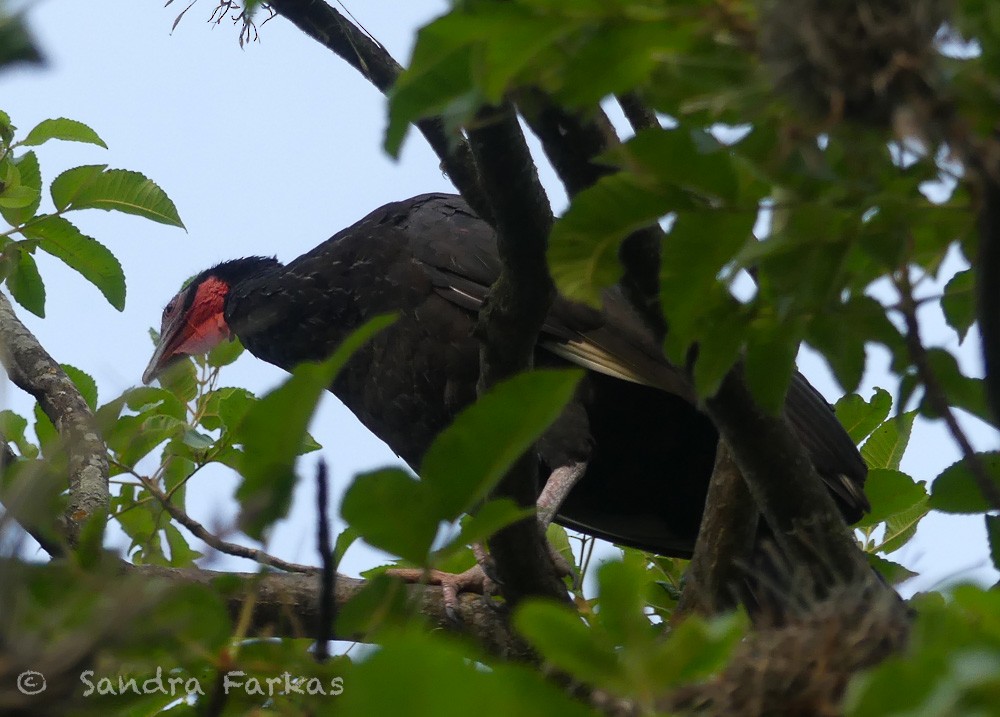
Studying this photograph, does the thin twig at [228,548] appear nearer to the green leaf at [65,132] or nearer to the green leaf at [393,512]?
the green leaf at [393,512]

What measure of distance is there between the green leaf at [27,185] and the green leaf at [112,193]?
84mm

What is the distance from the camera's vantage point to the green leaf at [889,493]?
3.25 m

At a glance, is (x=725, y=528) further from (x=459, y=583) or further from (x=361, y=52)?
(x=361, y=52)

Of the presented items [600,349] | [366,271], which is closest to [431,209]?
[366,271]

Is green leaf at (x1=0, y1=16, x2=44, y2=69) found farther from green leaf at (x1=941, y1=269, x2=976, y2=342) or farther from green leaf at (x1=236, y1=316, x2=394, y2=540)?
green leaf at (x1=941, y1=269, x2=976, y2=342)

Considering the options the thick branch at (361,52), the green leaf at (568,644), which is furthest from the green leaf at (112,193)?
the green leaf at (568,644)

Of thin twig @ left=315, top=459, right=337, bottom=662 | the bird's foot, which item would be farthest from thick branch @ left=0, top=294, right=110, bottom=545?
thin twig @ left=315, top=459, right=337, bottom=662

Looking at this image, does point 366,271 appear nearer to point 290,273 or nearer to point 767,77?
point 290,273

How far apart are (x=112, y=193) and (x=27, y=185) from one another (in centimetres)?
27

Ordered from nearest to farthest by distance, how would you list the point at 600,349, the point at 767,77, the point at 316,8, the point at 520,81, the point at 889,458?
the point at 767,77 < the point at 520,81 < the point at 316,8 < the point at 889,458 < the point at 600,349

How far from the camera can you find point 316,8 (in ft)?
9.76

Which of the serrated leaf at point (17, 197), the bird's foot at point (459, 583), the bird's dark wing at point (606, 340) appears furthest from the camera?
the bird's dark wing at point (606, 340)

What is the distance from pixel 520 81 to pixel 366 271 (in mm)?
3234

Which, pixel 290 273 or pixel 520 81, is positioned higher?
pixel 290 273
